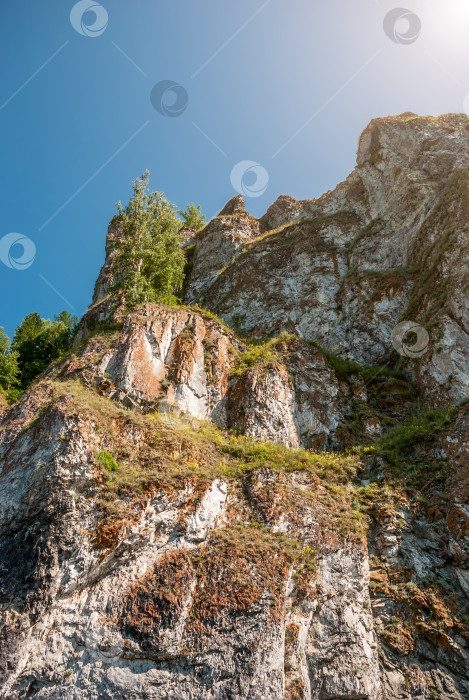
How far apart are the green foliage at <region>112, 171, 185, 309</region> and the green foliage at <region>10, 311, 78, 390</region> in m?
10.8

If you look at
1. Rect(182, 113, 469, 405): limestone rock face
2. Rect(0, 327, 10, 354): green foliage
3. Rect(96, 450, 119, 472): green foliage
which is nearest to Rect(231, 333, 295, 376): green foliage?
Rect(182, 113, 469, 405): limestone rock face

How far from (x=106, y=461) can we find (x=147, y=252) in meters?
15.7

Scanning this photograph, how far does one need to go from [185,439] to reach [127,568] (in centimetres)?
449

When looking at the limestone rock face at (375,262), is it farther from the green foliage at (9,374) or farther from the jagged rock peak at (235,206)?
the green foliage at (9,374)

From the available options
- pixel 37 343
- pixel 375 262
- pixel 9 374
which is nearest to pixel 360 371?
pixel 375 262

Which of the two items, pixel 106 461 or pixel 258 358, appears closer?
pixel 106 461

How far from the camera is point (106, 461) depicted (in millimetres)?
13094

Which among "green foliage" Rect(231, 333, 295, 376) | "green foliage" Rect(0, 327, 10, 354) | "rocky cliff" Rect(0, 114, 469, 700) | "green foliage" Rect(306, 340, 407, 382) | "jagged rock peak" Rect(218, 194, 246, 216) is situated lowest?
"rocky cliff" Rect(0, 114, 469, 700)

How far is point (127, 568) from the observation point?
11531mm

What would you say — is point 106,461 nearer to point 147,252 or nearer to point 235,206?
point 147,252

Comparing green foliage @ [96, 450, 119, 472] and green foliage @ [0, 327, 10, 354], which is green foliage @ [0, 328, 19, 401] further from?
green foliage @ [96, 450, 119, 472]

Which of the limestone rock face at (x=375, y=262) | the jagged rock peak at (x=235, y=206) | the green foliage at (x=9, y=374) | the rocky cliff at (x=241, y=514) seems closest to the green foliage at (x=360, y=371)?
the rocky cliff at (x=241, y=514)

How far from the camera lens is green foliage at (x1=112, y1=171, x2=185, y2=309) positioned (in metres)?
24.4

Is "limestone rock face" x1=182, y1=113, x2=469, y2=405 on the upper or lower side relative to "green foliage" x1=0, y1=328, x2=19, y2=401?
upper
